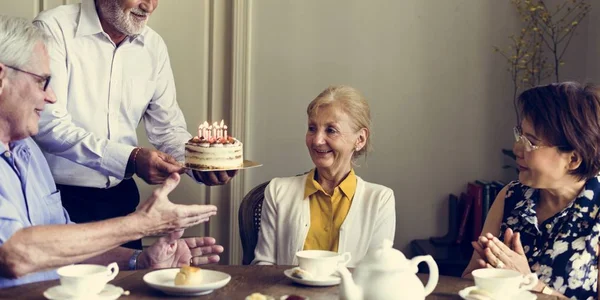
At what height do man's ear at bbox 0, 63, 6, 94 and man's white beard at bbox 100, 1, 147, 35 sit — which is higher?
man's white beard at bbox 100, 1, 147, 35

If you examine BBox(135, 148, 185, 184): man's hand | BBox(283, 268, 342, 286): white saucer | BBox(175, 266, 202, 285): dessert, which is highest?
BBox(135, 148, 185, 184): man's hand

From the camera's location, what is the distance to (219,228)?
3666mm

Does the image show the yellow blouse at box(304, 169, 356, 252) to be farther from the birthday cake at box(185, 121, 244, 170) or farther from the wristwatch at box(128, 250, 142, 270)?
the wristwatch at box(128, 250, 142, 270)

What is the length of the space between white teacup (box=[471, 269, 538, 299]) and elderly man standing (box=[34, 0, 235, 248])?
3.81 ft

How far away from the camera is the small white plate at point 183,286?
1.75 m

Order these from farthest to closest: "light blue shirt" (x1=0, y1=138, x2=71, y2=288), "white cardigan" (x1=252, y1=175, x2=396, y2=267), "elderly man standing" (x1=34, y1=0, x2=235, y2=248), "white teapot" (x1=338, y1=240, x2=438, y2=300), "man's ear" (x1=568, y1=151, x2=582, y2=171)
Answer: "elderly man standing" (x1=34, y1=0, x2=235, y2=248) < "white cardigan" (x1=252, y1=175, x2=396, y2=267) < "man's ear" (x1=568, y1=151, x2=582, y2=171) < "light blue shirt" (x1=0, y1=138, x2=71, y2=288) < "white teapot" (x1=338, y1=240, x2=438, y2=300)

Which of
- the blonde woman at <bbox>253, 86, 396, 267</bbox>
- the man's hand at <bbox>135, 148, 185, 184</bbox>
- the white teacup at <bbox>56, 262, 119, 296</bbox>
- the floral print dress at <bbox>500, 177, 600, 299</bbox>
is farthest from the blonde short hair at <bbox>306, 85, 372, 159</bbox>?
the white teacup at <bbox>56, 262, 119, 296</bbox>

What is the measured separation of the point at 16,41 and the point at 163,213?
23.2 inches

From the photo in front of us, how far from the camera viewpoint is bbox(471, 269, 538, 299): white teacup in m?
1.75

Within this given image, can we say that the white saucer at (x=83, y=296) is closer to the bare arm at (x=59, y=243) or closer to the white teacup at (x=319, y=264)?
the bare arm at (x=59, y=243)

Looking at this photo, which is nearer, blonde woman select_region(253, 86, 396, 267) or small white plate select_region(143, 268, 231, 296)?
small white plate select_region(143, 268, 231, 296)

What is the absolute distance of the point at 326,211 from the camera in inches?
106

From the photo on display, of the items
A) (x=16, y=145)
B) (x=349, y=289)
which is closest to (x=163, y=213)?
(x=16, y=145)

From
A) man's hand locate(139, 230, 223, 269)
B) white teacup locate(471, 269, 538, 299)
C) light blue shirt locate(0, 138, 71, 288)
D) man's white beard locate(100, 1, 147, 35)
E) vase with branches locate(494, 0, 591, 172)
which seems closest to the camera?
white teacup locate(471, 269, 538, 299)
